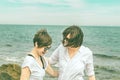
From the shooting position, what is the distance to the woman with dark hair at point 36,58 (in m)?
4.64

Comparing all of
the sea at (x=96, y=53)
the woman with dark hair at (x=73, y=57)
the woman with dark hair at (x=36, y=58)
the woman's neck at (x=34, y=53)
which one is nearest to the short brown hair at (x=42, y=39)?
the woman with dark hair at (x=36, y=58)

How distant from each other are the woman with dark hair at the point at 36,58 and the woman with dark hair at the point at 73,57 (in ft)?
1.05

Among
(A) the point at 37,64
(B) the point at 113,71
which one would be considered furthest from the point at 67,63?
(B) the point at 113,71

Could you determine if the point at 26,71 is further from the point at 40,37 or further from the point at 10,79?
the point at 10,79

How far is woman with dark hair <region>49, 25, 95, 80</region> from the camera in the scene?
16.0ft

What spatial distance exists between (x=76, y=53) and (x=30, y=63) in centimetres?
74

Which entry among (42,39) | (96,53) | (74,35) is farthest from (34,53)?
(96,53)

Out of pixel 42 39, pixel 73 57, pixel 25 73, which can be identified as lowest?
pixel 25 73

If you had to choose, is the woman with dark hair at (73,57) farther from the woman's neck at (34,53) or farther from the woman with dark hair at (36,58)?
the woman's neck at (34,53)

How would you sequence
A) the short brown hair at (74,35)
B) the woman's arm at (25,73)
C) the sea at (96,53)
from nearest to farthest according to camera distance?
the woman's arm at (25,73) → the short brown hair at (74,35) → the sea at (96,53)

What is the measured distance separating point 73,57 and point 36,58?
22.4 inches

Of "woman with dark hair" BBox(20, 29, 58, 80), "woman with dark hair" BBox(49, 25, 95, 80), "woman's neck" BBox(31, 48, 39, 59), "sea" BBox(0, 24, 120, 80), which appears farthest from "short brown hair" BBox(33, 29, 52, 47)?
"sea" BBox(0, 24, 120, 80)

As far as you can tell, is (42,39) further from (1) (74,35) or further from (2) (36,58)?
(1) (74,35)

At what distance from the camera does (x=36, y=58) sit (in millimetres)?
4797
